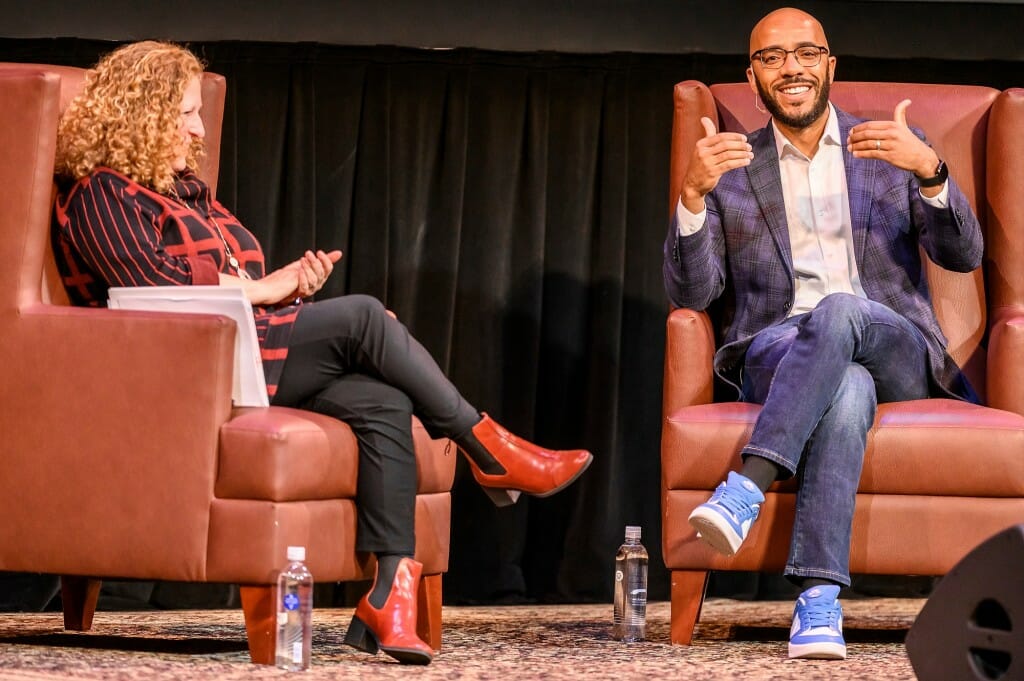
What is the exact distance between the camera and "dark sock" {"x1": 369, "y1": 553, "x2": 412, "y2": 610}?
234 cm

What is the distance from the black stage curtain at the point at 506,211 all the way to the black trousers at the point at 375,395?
4.70 feet

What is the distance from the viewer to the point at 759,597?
3.95 metres

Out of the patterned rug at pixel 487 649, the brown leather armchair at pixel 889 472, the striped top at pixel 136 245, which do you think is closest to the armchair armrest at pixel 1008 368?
the brown leather armchair at pixel 889 472

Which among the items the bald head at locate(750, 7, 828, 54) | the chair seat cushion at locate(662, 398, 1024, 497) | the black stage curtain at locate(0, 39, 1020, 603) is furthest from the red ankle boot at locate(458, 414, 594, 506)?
the black stage curtain at locate(0, 39, 1020, 603)

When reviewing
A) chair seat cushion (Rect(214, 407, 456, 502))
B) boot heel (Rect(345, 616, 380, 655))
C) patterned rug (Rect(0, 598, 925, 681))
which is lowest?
patterned rug (Rect(0, 598, 925, 681))

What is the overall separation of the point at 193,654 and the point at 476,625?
3.13 ft

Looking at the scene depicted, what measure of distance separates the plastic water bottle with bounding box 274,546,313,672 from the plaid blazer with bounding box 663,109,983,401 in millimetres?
1066

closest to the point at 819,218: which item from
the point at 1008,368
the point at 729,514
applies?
the point at 1008,368

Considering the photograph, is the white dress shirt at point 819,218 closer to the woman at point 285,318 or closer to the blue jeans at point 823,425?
the blue jeans at point 823,425

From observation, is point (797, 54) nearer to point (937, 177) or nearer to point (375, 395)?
point (937, 177)

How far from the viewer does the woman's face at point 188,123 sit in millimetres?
2627

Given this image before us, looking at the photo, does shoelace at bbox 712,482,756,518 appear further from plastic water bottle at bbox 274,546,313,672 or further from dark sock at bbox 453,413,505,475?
plastic water bottle at bbox 274,546,313,672

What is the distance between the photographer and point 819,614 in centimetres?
238

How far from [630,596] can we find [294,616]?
94 cm
